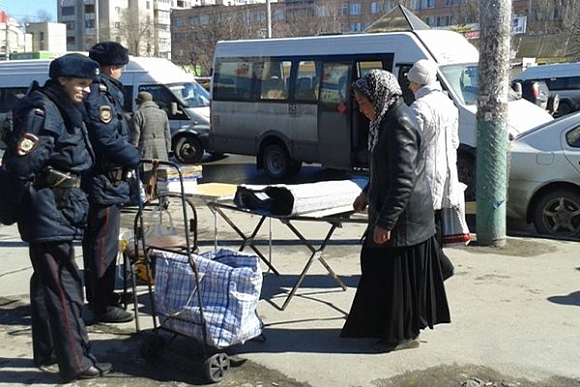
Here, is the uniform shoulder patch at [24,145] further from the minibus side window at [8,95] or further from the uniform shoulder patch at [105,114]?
the minibus side window at [8,95]

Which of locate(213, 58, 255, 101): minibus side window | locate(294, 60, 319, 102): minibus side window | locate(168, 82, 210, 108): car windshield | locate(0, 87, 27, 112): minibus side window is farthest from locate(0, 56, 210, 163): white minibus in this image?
locate(294, 60, 319, 102): minibus side window

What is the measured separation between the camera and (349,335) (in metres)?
5.05

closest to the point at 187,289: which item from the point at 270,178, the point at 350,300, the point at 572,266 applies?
the point at 350,300

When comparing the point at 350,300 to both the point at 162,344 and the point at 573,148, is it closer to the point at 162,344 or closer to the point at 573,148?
the point at 162,344

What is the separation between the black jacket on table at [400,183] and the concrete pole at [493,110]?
281cm

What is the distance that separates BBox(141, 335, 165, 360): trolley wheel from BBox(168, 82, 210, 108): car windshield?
1267 centimetres

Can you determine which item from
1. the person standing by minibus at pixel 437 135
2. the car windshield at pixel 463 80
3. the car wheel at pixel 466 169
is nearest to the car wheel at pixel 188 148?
the car windshield at pixel 463 80

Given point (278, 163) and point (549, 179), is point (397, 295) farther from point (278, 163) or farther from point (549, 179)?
point (278, 163)

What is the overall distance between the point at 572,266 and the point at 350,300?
91.7 inches

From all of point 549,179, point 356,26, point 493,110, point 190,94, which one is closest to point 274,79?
point 190,94

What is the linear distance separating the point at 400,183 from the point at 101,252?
2273mm

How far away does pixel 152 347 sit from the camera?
191 inches

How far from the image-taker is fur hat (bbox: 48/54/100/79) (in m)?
4.43

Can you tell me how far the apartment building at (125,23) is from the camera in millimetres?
71375
